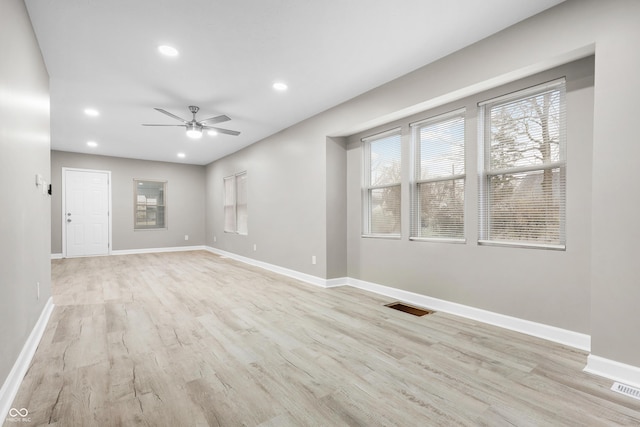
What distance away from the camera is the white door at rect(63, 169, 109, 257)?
7395 mm

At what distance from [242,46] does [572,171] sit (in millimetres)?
3088

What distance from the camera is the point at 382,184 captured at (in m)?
4.16

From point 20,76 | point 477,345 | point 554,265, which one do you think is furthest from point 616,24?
point 20,76

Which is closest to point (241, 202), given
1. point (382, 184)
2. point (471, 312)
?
point (382, 184)

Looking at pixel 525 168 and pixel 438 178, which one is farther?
pixel 438 178

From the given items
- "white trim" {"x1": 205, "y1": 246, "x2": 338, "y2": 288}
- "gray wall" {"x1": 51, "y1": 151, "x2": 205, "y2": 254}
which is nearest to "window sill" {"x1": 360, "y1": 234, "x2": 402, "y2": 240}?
"white trim" {"x1": 205, "y1": 246, "x2": 338, "y2": 288}

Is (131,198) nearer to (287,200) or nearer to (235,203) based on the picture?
(235,203)

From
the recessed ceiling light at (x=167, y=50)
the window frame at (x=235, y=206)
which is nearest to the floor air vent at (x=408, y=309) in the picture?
the recessed ceiling light at (x=167, y=50)

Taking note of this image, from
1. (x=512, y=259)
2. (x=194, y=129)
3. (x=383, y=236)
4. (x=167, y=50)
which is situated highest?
(x=167, y=50)

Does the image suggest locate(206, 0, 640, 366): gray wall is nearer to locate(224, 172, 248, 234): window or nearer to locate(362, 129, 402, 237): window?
locate(362, 129, 402, 237): window

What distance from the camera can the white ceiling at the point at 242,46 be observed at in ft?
7.57

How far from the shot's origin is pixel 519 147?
2814mm

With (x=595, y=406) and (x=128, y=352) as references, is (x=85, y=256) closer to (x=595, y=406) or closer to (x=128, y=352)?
(x=128, y=352)

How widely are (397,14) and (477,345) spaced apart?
2.76m
